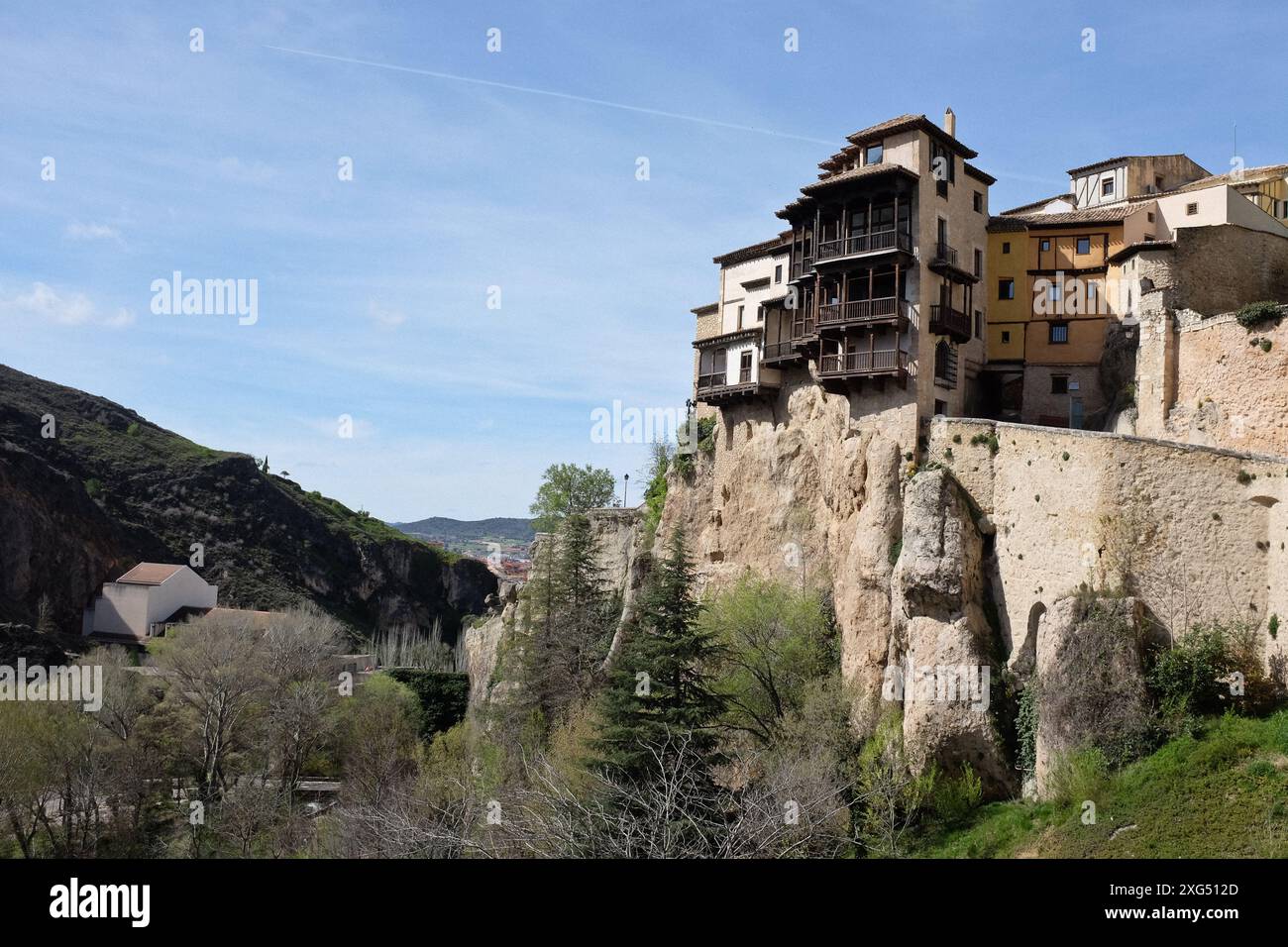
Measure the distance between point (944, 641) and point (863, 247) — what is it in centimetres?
1432

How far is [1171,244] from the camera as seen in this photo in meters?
35.6

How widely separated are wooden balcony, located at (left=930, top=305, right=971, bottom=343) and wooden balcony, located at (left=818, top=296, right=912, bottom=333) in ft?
2.99

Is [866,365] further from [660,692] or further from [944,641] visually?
[660,692]

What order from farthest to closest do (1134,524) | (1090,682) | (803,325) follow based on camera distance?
(803,325) < (1134,524) < (1090,682)

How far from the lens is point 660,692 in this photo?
32.0 meters

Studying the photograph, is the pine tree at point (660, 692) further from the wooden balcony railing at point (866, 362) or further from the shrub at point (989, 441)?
the shrub at point (989, 441)

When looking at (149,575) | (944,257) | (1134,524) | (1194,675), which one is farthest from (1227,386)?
(149,575)

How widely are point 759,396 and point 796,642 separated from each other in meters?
12.2

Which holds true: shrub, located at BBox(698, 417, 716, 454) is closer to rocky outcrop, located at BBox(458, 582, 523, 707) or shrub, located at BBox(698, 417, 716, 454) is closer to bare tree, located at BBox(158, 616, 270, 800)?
rocky outcrop, located at BBox(458, 582, 523, 707)

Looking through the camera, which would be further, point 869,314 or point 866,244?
A: point 866,244

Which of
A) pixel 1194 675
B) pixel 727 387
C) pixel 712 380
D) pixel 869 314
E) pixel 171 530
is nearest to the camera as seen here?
pixel 1194 675

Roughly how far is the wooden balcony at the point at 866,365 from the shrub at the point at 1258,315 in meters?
10.0

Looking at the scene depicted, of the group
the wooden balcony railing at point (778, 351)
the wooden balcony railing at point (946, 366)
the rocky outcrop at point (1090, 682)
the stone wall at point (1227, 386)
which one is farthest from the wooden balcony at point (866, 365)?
the rocky outcrop at point (1090, 682)
